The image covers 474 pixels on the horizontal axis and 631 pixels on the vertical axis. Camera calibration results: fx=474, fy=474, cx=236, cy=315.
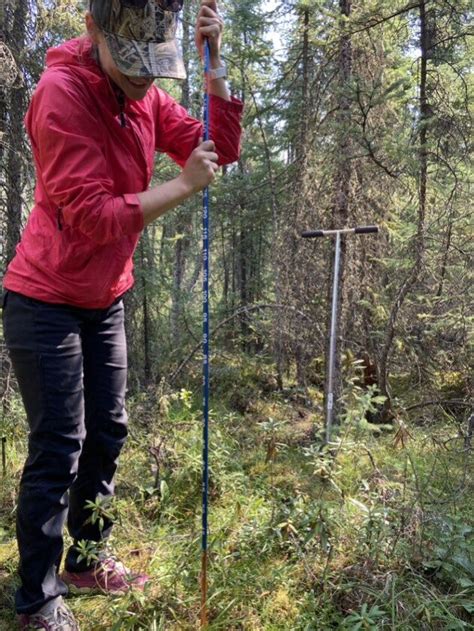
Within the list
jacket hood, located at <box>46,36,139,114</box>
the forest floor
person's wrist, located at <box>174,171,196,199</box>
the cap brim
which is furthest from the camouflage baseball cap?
the forest floor

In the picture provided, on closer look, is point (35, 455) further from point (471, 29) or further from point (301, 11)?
point (301, 11)

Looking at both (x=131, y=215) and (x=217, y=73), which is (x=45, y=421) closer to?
(x=131, y=215)

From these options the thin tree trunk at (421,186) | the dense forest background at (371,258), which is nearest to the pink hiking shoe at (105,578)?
the dense forest background at (371,258)

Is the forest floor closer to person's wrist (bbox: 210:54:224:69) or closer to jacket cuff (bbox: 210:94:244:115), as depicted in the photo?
jacket cuff (bbox: 210:94:244:115)

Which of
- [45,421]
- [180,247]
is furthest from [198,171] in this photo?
[180,247]

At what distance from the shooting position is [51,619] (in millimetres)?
1908

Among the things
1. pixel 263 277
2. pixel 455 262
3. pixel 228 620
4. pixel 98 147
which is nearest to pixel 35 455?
pixel 228 620

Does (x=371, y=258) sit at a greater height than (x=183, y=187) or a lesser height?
lesser

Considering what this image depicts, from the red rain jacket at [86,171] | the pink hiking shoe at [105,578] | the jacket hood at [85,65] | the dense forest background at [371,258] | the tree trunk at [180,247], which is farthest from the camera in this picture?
the tree trunk at [180,247]

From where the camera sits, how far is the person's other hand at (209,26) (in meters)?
1.93

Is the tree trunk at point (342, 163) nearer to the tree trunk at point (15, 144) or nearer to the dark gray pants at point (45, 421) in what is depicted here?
the dark gray pants at point (45, 421)

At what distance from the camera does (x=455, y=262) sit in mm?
4695

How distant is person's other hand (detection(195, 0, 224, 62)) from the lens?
76.1 inches

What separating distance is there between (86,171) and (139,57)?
0.45 metres
